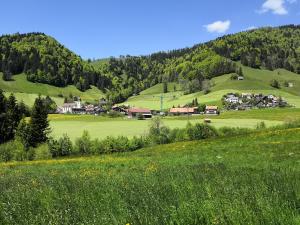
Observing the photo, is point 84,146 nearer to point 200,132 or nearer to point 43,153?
point 43,153

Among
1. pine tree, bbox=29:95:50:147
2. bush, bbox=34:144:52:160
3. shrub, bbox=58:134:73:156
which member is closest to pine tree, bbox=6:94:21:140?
pine tree, bbox=29:95:50:147

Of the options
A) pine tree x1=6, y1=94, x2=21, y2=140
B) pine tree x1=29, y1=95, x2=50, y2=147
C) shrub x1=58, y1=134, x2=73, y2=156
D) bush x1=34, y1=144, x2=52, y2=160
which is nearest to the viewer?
bush x1=34, y1=144, x2=52, y2=160

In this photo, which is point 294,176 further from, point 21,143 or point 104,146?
point 21,143

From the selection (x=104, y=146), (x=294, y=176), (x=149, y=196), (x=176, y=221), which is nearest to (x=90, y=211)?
(x=149, y=196)

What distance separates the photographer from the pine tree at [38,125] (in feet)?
291

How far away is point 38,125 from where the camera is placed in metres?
89.4

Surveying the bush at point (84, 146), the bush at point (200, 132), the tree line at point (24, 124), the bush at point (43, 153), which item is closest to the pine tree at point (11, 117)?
the tree line at point (24, 124)

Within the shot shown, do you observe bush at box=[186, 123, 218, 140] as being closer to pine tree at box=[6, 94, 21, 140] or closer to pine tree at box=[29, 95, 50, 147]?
pine tree at box=[29, 95, 50, 147]

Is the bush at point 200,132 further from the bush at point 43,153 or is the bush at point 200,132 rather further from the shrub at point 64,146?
the bush at point 43,153

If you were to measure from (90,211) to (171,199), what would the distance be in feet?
5.38

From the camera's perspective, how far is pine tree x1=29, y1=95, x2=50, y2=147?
88625 millimetres

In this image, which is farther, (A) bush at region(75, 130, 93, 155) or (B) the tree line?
(B) the tree line

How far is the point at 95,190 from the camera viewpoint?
1027cm

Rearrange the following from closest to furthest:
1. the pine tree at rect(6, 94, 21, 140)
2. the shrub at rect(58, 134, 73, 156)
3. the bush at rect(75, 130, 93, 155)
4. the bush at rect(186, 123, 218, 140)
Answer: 1. the bush at rect(75, 130, 93, 155)
2. the shrub at rect(58, 134, 73, 156)
3. the bush at rect(186, 123, 218, 140)
4. the pine tree at rect(6, 94, 21, 140)
